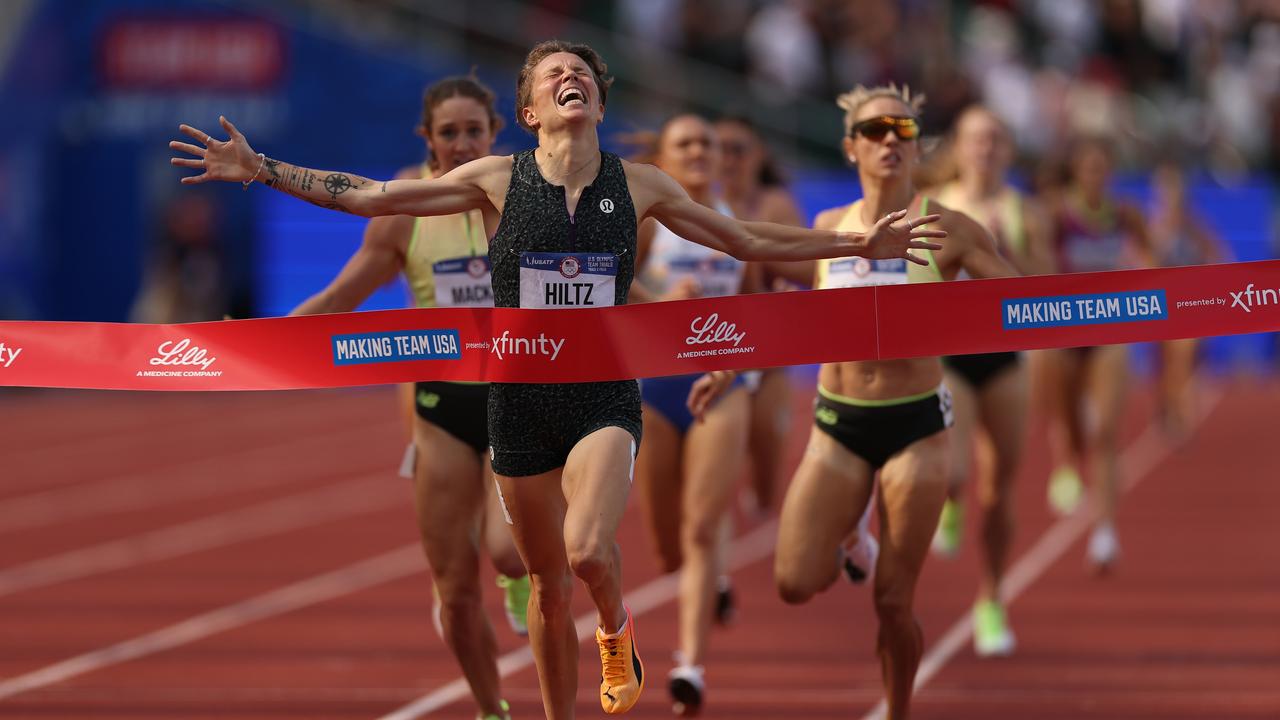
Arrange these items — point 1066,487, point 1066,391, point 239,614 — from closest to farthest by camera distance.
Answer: point 239,614
point 1066,391
point 1066,487

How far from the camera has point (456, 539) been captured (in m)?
7.39

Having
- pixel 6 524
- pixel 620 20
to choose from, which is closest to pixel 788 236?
pixel 6 524

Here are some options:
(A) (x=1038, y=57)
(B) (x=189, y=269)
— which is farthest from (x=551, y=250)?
(A) (x=1038, y=57)

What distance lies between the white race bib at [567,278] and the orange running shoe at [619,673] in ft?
3.41

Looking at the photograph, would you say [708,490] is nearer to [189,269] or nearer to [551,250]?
[551,250]

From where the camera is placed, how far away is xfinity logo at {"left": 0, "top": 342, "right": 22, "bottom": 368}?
6.83m

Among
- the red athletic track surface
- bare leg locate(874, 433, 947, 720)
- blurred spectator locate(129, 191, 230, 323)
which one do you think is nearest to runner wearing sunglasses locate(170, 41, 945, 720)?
bare leg locate(874, 433, 947, 720)

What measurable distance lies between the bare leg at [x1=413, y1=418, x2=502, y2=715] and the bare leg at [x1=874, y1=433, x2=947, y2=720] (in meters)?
1.52

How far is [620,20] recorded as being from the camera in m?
25.8

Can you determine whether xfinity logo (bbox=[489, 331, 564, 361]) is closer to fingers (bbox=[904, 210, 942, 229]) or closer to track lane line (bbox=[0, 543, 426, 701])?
fingers (bbox=[904, 210, 942, 229])

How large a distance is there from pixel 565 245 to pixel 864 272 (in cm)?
158

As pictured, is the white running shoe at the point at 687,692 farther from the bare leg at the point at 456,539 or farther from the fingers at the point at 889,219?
the fingers at the point at 889,219

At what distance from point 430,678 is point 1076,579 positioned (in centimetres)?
474

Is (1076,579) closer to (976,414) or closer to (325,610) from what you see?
(976,414)
